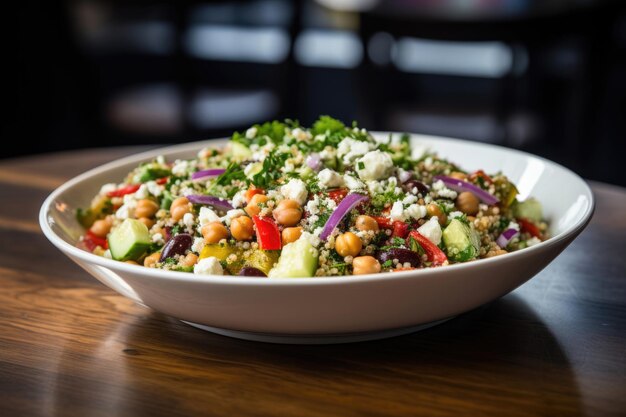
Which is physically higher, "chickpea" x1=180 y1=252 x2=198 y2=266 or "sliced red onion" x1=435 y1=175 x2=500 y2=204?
"sliced red onion" x1=435 y1=175 x2=500 y2=204

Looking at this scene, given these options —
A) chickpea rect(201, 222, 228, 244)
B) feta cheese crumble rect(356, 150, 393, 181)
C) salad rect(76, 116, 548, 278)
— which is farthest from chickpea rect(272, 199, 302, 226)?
feta cheese crumble rect(356, 150, 393, 181)

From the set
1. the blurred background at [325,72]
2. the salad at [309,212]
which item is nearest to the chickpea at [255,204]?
the salad at [309,212]

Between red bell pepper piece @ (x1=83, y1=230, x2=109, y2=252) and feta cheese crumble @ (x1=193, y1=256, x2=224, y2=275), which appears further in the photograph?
red bell pepper piece @ (x1=83, y1=230, x2=109, y2=252)

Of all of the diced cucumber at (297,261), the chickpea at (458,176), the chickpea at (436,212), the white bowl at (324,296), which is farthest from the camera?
the chickpea at (458,176)

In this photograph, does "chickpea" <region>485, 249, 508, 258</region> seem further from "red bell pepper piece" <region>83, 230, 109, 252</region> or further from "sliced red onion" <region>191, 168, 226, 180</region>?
"red bell pepper piece" <region>83, 230, 109, 252</region>

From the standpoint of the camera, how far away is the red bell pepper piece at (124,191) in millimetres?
1996

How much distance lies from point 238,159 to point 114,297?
46 centimetres

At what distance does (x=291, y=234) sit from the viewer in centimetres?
154

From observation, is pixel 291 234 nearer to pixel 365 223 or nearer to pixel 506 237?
pixel 365 223

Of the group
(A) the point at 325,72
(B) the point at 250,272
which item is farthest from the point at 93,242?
(A) the point at 325,72

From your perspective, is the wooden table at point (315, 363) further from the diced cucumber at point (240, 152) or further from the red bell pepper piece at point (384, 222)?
the diced cucumber at point (240, 152)

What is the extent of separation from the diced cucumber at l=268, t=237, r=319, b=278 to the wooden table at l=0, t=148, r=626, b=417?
6.1 inches

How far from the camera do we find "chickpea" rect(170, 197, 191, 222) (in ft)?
5.67

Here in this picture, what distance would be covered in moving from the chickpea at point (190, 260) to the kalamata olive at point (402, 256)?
1.17 feet
